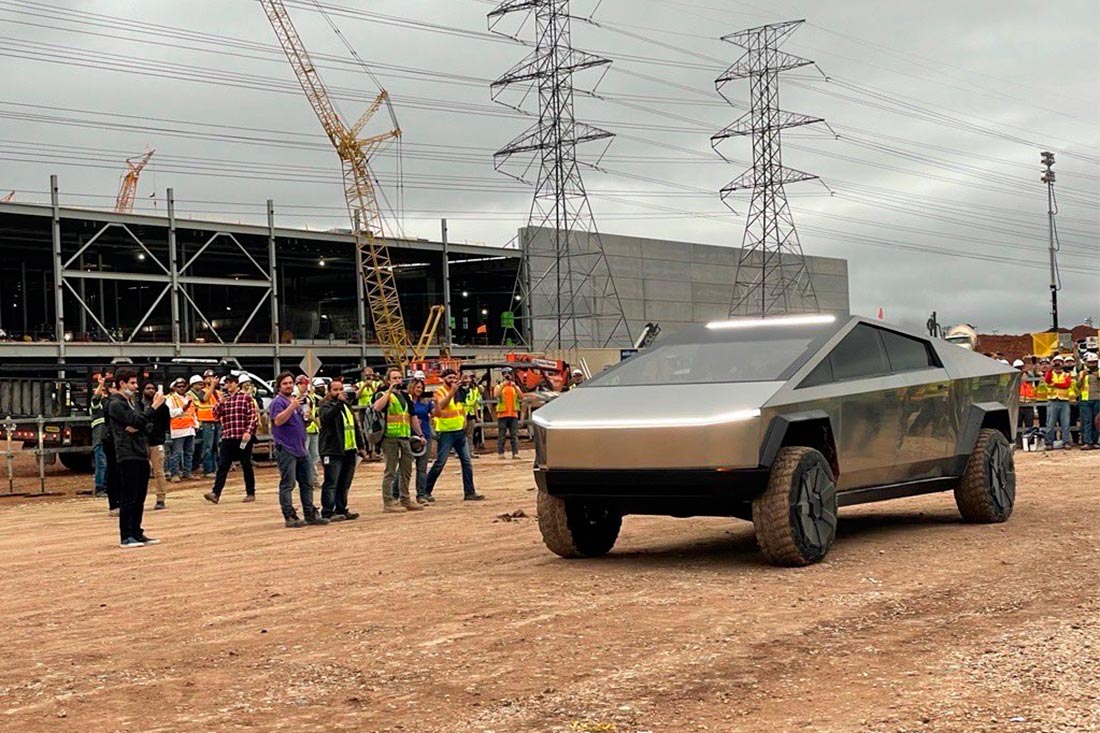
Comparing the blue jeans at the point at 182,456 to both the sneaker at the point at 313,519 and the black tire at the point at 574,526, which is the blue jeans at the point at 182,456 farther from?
the black tire at the point at 574,526

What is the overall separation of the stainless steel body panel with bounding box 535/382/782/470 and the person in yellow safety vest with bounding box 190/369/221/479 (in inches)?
647

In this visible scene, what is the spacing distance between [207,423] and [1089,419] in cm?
1656

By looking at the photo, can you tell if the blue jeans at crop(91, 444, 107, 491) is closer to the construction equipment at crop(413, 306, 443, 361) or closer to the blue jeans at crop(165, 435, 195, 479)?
the blue jeans at crop(165, 435, 195, 479)

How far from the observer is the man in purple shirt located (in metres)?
15.3

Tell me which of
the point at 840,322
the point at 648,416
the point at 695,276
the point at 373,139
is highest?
the point at 373,139

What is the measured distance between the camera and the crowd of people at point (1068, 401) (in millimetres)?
24609

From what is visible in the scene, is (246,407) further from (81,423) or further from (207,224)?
(207,224)

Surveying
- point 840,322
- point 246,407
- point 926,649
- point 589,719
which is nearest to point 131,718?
point 589,719

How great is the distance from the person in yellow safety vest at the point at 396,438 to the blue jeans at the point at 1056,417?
1330 centimetres

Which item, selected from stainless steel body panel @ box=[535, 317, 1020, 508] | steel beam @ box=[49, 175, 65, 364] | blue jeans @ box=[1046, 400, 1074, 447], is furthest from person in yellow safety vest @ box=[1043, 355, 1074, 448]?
steel beam @ box=[49, 175, 65, 364]

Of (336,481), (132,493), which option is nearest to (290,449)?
(336,481)

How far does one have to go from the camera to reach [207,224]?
50.9m

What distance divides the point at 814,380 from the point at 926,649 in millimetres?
3447

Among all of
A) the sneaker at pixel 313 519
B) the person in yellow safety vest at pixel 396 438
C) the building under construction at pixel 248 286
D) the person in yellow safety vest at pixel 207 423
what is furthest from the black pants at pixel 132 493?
the building under construction at pixel 248 286
